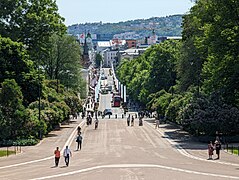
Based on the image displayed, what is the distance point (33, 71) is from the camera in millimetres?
58062

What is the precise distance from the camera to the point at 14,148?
45.1 m

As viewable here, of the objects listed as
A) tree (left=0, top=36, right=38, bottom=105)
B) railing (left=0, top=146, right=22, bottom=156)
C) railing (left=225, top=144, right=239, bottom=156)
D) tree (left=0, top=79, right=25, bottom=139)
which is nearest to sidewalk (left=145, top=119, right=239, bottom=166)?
railing (left=225, top=144, right=239, bottom=156)

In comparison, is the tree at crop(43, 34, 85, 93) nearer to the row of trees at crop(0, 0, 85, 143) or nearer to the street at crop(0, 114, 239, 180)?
the row of trees at crop(0, 0, 85, 143)

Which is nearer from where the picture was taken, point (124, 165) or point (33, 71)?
→ point (124, 165)

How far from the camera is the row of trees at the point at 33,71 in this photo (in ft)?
163

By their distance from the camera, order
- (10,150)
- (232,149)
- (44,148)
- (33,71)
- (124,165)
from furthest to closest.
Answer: (33,71), (44,148), (10,150), (232,149), (124,165)

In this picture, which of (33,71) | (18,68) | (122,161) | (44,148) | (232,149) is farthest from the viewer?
(33,71)

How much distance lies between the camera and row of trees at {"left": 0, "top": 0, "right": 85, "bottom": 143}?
49.6 meters

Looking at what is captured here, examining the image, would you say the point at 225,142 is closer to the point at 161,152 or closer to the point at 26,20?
the point at 161,152

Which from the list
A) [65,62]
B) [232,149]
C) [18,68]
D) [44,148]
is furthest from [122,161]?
[65,62]

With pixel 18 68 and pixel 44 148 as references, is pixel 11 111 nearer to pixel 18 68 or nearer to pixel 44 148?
pixel 44 148

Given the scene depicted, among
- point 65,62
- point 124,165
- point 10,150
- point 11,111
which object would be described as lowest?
point 124,165

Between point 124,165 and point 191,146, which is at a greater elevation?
point 191,146

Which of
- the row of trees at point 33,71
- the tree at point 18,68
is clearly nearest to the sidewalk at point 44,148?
the row of trees at point 33,71
